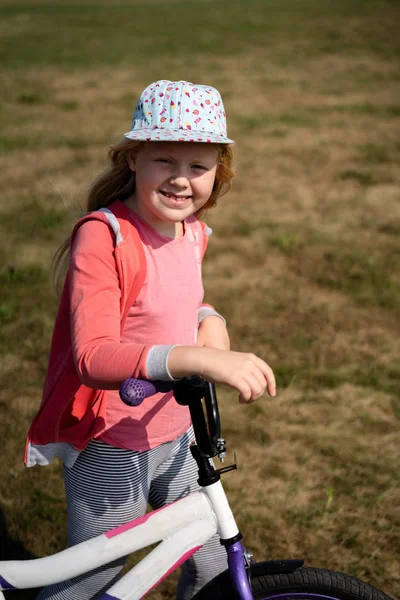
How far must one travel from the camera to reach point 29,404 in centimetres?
390

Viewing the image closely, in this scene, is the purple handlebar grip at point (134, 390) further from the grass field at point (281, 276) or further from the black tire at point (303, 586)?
the grass field at point (281, 276)

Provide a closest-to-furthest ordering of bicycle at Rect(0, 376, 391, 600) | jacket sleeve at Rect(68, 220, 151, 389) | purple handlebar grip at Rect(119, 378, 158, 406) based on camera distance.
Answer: purple handlebar grip at Rect(119, 378, 158, 406), jacket sleeve at Rect(68, 220, 151, 389), bicycle at Rect(0, 376, 391, 600)

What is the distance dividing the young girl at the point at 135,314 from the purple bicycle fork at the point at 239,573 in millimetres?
450

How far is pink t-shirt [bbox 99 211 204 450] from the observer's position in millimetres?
1879

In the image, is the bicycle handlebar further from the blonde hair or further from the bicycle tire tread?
the blonde hair

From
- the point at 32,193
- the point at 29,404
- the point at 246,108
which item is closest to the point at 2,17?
the point at 246,108

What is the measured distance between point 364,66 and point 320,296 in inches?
387

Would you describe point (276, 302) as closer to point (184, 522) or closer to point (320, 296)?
point (320, 296)

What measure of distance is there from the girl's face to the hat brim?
0.20 ft

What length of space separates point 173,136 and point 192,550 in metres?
0.94

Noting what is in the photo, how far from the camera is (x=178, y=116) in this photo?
170 cm

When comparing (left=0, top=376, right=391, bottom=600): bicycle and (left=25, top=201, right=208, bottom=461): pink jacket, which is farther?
(left=25, top=201, right=208, bottom=461): pink jacket

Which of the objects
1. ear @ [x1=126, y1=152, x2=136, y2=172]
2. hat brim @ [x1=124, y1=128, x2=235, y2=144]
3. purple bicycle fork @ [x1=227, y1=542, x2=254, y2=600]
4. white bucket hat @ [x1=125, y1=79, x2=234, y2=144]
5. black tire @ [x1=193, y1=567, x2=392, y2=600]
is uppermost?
white bucket hat @ [x1=125, y1=79, x2=234, y2=144]

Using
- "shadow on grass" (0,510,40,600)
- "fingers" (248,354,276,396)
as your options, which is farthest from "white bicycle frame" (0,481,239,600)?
"shadow on grass" (0,510,40,600)
